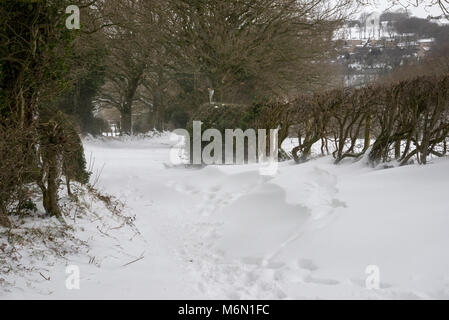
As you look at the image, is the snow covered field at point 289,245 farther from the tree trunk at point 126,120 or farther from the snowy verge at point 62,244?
the tree trunk at point 126,120

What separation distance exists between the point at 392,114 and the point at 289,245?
349cm

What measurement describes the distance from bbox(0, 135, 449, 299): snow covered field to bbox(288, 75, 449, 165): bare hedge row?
2.13 ft

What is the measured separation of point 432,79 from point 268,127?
13.4 ft

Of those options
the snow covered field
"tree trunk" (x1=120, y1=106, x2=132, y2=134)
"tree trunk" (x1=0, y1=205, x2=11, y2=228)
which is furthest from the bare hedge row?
"tree trunk" (x1=120, y1=106, x2=132, y2=134)

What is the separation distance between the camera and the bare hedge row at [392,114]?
6.02 metres

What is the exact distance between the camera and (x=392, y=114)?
6.54 metres

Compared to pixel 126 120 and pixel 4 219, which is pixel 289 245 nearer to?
pixel 4 219

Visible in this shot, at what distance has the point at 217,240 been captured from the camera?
16.7 ft

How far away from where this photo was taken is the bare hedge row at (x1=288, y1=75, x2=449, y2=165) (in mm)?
6020

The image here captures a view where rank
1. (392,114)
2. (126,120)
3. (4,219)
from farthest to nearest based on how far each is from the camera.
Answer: (126,120) → (392,114) → (4,219)

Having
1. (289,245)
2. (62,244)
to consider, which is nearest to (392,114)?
(289,245)

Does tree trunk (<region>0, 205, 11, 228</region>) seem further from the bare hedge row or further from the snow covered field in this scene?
the bare hedge row

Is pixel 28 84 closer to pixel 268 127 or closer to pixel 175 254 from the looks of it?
pixel 175 254
